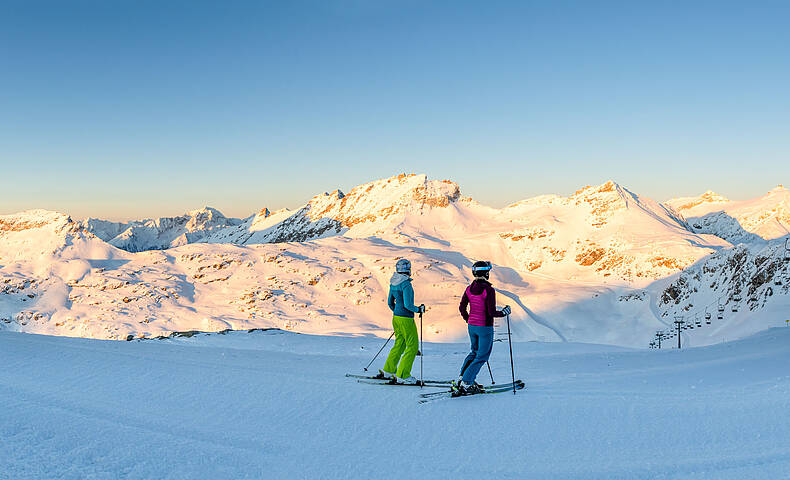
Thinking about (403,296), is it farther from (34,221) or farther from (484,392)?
(34,221)

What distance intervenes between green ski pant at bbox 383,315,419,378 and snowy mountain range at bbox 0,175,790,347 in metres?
31.6

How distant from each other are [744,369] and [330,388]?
8271 millimetres

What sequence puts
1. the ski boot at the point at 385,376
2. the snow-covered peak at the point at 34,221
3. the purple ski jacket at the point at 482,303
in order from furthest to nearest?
the snow-covered peak at the point at 34,221, the ski boot at the point at 385,376, the purple ski jacket at the point at 482,303

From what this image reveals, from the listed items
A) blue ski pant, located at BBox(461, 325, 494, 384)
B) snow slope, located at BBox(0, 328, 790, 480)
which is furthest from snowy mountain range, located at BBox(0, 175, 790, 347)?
blue ski pant, located at BBox(461, 325, 494, 384)

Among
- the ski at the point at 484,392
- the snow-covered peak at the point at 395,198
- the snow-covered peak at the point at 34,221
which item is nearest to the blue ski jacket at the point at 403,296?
the ski at the point at 484,392

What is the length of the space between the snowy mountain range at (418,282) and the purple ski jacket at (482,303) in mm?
31455

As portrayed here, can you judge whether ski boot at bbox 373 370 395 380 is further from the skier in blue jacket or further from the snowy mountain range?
the snowy mountain range

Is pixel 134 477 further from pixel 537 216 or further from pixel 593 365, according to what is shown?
pixel 537 216

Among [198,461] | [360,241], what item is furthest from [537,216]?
[198,461]

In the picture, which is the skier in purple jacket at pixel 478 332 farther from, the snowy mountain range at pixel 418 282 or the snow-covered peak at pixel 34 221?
the snow-covered peak at pixel 34 221

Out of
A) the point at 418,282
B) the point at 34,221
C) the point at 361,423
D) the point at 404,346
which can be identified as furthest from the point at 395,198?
the point at 361,423

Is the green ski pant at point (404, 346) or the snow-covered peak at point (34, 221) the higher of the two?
the snow-covered peak at point (34, 221)

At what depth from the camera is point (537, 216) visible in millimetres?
131375

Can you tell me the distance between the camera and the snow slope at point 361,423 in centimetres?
472
